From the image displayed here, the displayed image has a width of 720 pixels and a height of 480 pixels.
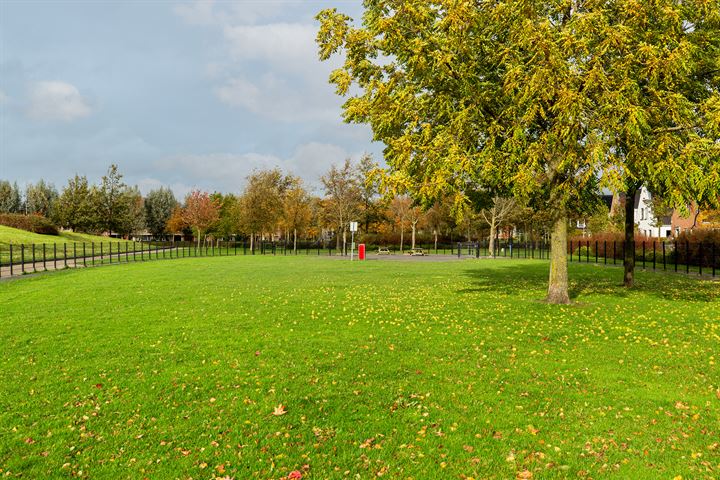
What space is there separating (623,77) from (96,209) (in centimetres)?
7643

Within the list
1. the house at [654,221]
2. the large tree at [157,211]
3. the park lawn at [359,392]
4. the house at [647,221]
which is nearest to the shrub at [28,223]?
the large tree at [157,211]

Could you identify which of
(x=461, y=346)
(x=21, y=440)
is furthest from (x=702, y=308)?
(x=21, y=440)

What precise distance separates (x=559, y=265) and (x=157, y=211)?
4169 inches

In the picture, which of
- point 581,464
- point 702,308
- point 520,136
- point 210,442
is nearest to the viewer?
point 581,464

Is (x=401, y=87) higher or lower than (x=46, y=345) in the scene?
higher

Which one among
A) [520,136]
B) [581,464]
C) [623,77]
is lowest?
[581,464]

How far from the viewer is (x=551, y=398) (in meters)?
5.94

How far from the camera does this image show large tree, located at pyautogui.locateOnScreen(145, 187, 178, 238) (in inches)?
4161

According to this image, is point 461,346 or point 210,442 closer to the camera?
point 210,442

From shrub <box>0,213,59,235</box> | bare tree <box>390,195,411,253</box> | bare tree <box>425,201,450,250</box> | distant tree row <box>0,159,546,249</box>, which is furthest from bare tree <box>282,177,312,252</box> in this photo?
shrub <box>0,213,59,235</box>

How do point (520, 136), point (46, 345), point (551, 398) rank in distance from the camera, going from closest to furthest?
1. point (551, 398)
2. point (46, 345)
3. point (520, 136)

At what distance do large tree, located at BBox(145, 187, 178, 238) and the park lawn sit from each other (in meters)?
101

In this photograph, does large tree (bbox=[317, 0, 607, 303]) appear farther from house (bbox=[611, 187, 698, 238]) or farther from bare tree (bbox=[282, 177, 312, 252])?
house (bbox=[611, 187, 698, 238])

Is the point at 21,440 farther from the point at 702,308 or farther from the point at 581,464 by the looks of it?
the point at 702,308
